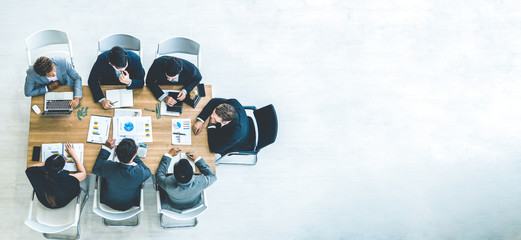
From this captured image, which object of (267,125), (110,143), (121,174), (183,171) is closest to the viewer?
(183,171)

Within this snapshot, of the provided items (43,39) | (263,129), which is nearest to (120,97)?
(43,39)

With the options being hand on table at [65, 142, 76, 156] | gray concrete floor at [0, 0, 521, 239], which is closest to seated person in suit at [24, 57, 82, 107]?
hand on table at [65, 142, 76, 156]

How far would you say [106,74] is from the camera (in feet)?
12.1

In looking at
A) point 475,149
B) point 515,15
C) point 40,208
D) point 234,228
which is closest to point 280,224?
point 234,228

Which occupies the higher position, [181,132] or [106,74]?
[106,74]

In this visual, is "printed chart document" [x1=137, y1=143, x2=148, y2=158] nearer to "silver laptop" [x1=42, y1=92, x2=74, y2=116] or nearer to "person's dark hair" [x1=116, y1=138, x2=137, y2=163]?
"person's dark hair" [x1=116, y1=138, x2=137, y2=163]

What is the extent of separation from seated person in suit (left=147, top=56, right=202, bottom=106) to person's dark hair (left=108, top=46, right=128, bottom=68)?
372mm

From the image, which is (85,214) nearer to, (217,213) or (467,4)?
(217,213)

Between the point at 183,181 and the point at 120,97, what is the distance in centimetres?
117

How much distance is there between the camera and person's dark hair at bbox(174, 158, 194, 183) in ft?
10.1

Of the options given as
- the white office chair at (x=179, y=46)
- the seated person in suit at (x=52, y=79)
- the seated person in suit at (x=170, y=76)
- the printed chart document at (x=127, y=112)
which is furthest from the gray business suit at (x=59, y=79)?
the white office chair at (x=179, y=46)

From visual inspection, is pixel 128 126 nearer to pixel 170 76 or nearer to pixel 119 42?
pixel 170 76

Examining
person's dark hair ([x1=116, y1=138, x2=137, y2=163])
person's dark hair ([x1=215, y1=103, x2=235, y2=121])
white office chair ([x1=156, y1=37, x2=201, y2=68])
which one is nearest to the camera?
person's dark hair ([x1=116, y1=138, x2=137, y2=163])

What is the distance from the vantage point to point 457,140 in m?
4.90
